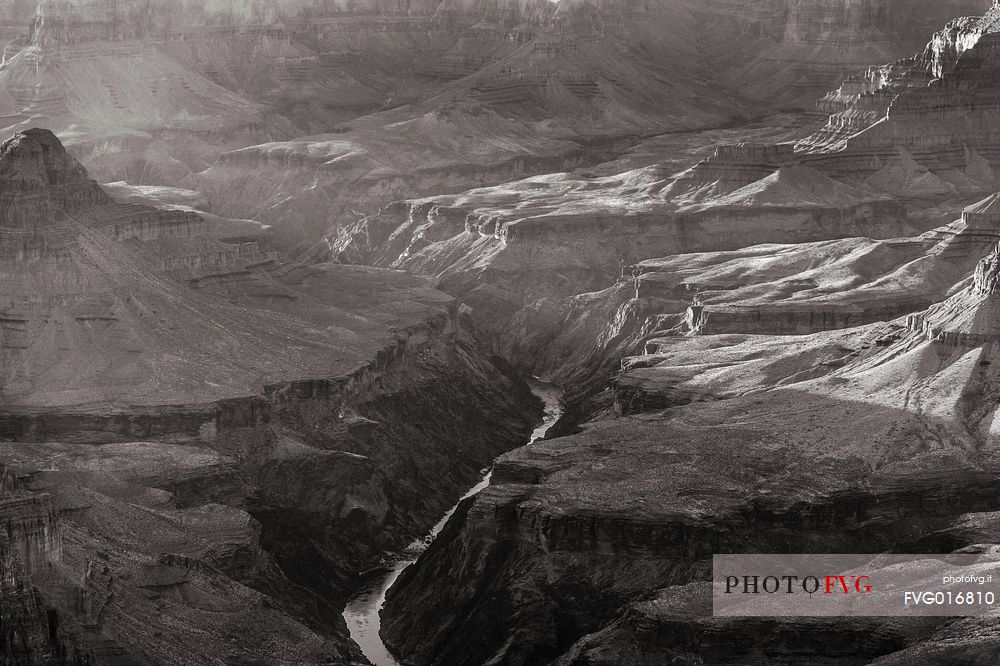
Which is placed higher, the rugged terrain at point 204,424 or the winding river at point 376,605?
the rugged terrain at point 204,424

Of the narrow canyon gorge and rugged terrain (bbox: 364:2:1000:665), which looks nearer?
the narrow canyon gorge

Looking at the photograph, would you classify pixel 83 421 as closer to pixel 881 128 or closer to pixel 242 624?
pixel 242 624

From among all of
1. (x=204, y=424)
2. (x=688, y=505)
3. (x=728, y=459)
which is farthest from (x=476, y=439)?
(x=688, y=505)

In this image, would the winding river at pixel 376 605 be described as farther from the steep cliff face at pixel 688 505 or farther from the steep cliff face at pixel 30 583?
the steep cliff face at pixel 30 583

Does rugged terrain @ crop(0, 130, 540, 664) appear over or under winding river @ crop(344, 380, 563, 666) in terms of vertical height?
over

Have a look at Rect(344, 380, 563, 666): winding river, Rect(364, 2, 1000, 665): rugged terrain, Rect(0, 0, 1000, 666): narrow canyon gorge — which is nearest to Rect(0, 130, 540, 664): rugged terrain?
Rect(0, 0, 1000, 666): narrow canyon gorge

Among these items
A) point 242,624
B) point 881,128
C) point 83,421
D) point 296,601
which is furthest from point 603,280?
point 242,624

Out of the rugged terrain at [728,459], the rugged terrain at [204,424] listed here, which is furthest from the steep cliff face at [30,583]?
the rugged terrain at [728,459]

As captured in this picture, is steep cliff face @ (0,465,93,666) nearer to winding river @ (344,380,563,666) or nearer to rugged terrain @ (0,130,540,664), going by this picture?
rugged terrain @ (0,130,540,664)
